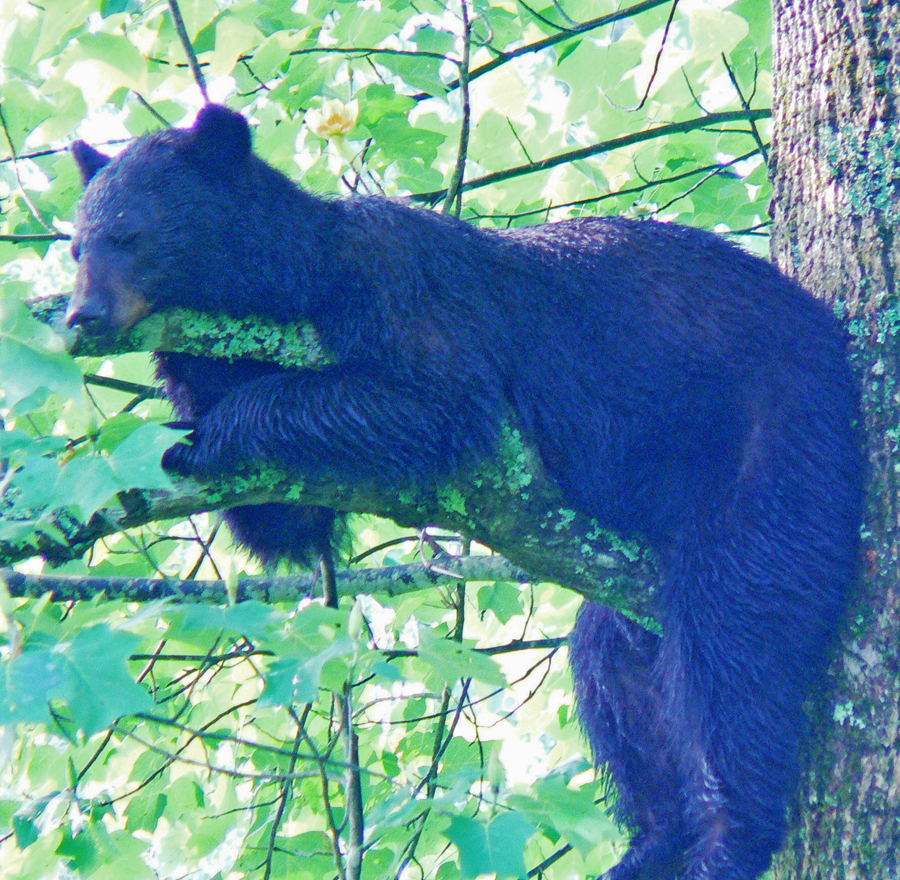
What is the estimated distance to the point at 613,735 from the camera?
2967mm

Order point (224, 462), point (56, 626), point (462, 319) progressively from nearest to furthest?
point (56, 626) < point (224, 462) < point (462, 319)

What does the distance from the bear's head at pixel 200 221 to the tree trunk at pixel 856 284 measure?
4.38 ft

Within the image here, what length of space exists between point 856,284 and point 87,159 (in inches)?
87.3

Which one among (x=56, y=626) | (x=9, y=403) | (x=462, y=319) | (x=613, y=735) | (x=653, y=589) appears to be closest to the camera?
(x=9, y=403)

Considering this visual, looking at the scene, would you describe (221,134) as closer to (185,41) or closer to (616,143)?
(185,41)

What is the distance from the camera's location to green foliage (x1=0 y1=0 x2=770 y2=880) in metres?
1.62

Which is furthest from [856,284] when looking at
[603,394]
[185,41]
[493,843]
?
[185,41]

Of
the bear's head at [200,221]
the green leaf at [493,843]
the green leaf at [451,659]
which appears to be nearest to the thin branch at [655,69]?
the bear's head at [200,221]

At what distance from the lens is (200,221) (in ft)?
8.68

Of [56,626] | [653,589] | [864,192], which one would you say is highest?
[864,192]

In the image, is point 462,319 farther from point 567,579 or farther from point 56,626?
point 56,626

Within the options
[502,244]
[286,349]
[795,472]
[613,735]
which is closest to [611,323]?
[502,244]

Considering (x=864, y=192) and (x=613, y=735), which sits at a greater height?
(x=864, y=192)

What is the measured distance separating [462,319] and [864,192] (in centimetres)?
105
